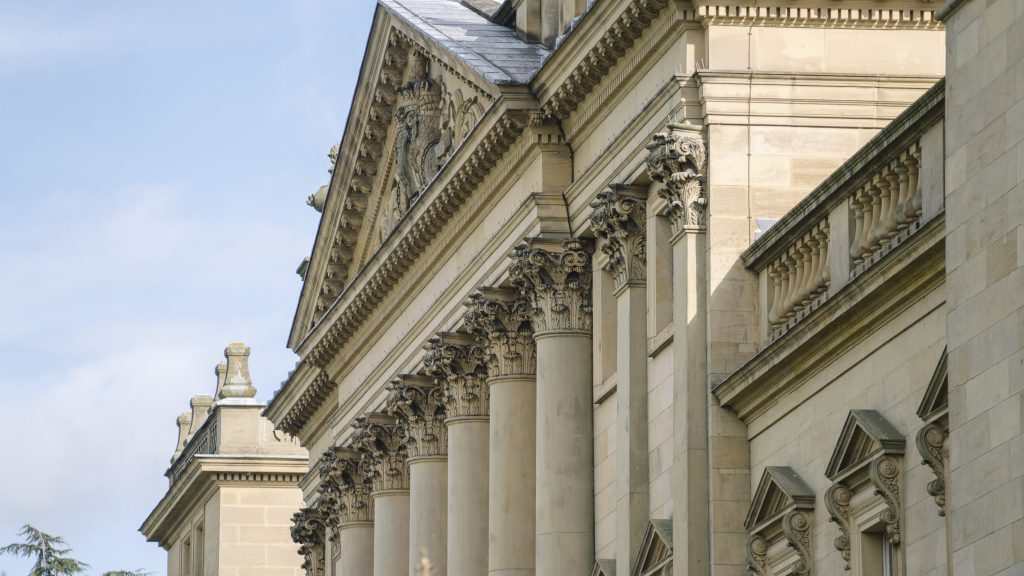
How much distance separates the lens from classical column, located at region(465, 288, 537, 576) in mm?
49500

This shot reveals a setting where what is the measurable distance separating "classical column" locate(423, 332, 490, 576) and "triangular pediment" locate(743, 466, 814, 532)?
1267cm

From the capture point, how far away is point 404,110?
55125 millimetres

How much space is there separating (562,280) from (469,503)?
6177 millimetres

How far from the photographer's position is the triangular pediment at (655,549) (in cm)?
4184

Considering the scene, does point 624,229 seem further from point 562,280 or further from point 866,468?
point 866,468

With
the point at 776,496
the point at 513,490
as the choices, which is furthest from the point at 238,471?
the point at 776,496

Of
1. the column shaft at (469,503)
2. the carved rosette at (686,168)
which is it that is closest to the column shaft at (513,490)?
the column shaft at (469,503)

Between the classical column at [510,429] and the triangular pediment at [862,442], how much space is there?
43.2 feet

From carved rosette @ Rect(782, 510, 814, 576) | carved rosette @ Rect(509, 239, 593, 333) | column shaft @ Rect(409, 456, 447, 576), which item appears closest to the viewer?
carved rosette @ Rect(782, 510, 814, 576)

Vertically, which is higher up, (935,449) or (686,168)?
(686,168)

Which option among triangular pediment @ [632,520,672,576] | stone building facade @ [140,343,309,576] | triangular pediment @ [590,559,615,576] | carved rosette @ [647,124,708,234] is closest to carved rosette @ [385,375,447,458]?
triangular pediment @ [590,559,615,576]

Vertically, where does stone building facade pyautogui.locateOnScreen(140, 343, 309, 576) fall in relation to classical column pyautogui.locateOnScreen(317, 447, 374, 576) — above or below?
above

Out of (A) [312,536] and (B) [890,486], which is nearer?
(B) [890,486]

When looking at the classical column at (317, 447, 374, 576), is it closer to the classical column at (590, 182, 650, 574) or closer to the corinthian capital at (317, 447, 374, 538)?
the corinthian capital at (317, 447, 374, 538)
